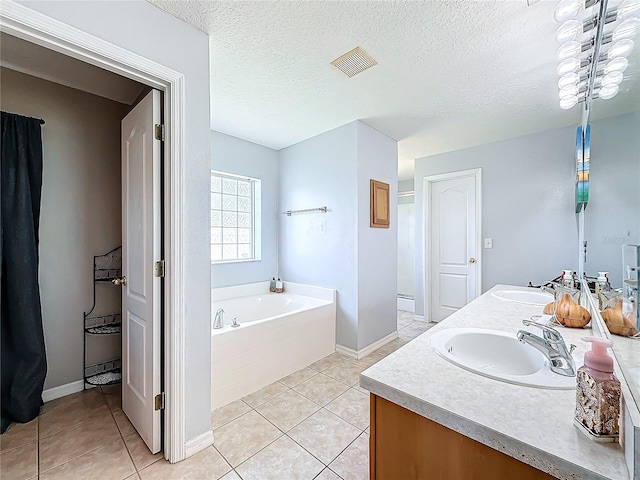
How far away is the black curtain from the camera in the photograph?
5.75ft

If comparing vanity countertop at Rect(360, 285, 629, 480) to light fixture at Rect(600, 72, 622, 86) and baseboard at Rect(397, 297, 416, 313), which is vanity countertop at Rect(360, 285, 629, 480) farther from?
baseboard at Rect(397, 297, 416, 313)

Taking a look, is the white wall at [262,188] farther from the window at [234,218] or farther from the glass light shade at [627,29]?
the glass light shade at [627,29]

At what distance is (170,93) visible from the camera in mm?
1469

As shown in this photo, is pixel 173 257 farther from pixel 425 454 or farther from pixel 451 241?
pixel 451 241

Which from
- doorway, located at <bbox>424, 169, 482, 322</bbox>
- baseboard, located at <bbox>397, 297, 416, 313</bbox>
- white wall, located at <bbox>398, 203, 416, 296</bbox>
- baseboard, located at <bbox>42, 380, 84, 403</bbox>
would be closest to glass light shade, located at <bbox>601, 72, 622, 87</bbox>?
doorway, located at <bbox>424, 169, 482, 322</bbox>

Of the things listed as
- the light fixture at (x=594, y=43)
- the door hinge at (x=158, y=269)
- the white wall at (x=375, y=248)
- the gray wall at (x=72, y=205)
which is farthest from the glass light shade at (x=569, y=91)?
the gray wall at (x=72, y=205)

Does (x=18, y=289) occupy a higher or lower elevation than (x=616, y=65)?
lower

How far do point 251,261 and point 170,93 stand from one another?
84.2 inches

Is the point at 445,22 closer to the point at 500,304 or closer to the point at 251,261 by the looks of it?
the point at 500,304

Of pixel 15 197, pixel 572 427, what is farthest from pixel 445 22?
pixel 15 197

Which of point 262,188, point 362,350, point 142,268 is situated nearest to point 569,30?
point 142,268

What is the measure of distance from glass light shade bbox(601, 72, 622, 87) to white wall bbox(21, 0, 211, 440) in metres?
1.85

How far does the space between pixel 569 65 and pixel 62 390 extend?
152 inches

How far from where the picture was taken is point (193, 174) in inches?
60.4
